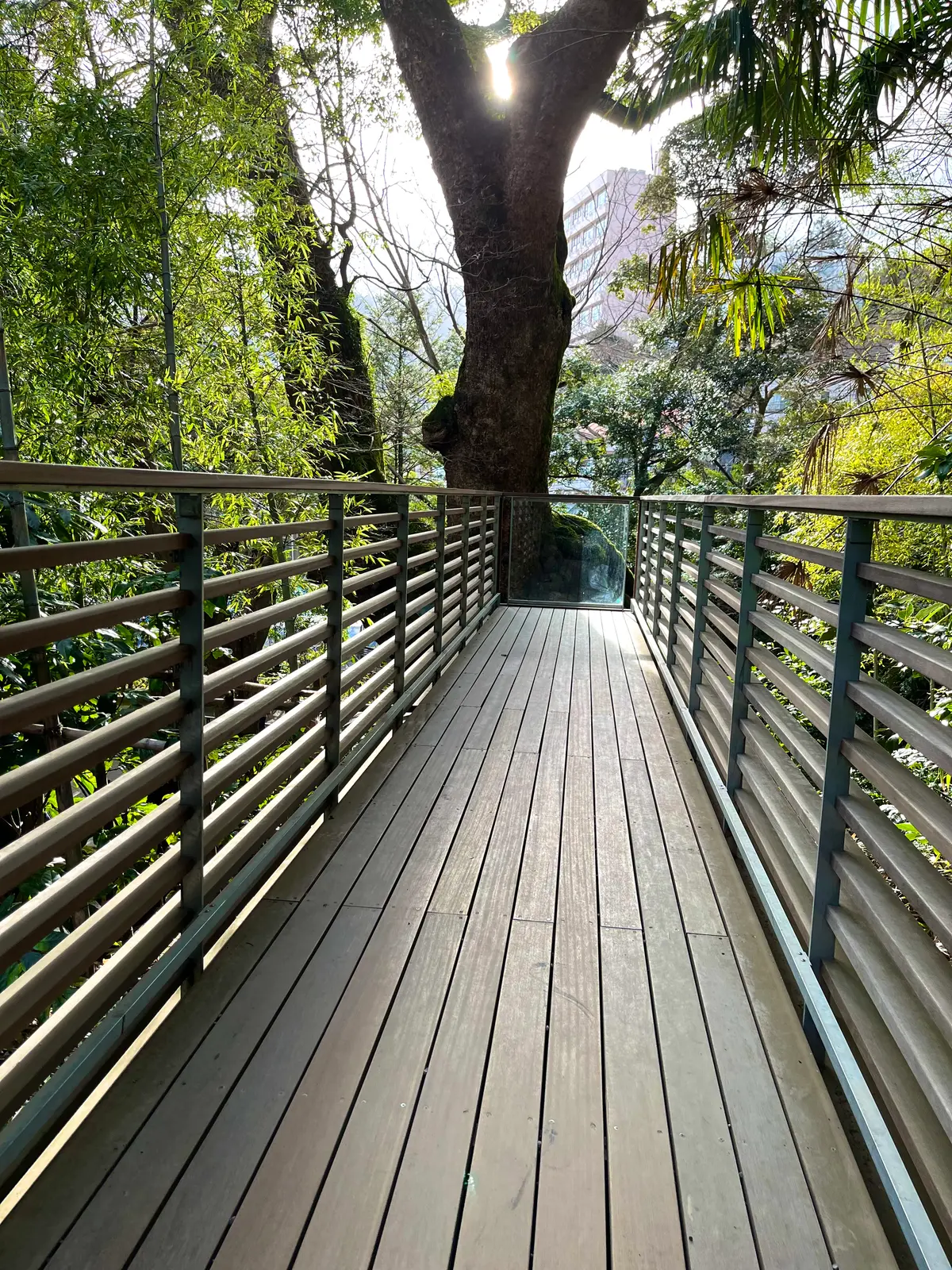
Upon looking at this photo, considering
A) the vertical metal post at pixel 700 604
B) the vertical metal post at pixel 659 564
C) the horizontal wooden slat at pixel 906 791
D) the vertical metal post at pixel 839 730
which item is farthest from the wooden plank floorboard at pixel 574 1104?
the vertical metal post at pixel 659 564

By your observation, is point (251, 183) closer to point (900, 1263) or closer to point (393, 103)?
point (900, 1263)

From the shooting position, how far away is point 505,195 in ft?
23.9

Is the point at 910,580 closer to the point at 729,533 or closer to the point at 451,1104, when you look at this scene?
the point at 451,1104

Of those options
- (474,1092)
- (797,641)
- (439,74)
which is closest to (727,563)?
(797,641)

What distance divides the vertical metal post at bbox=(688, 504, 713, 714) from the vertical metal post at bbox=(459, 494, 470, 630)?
1.90m

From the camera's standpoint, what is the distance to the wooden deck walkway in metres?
1.05

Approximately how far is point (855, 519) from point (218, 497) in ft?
12.7

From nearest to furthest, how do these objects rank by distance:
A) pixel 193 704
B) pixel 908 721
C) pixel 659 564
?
pixel 908 721, pixel 193 704, pixel 659 564

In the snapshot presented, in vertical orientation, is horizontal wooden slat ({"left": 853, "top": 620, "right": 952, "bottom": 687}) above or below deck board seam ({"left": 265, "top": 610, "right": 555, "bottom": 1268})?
above

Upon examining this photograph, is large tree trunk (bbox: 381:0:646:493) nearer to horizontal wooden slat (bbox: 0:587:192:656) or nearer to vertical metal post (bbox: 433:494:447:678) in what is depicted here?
vertical metal post (bbox: 433:494:447:678)

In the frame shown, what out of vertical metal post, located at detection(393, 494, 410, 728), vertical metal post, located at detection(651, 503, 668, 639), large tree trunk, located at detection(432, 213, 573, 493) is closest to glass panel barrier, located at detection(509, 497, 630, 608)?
large tree trunk, located at detection(432, 213, 573, 493)

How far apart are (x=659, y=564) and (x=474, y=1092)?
371cm

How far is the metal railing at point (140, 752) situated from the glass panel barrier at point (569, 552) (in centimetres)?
414

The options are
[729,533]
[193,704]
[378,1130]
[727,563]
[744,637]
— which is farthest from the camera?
[727,563]
